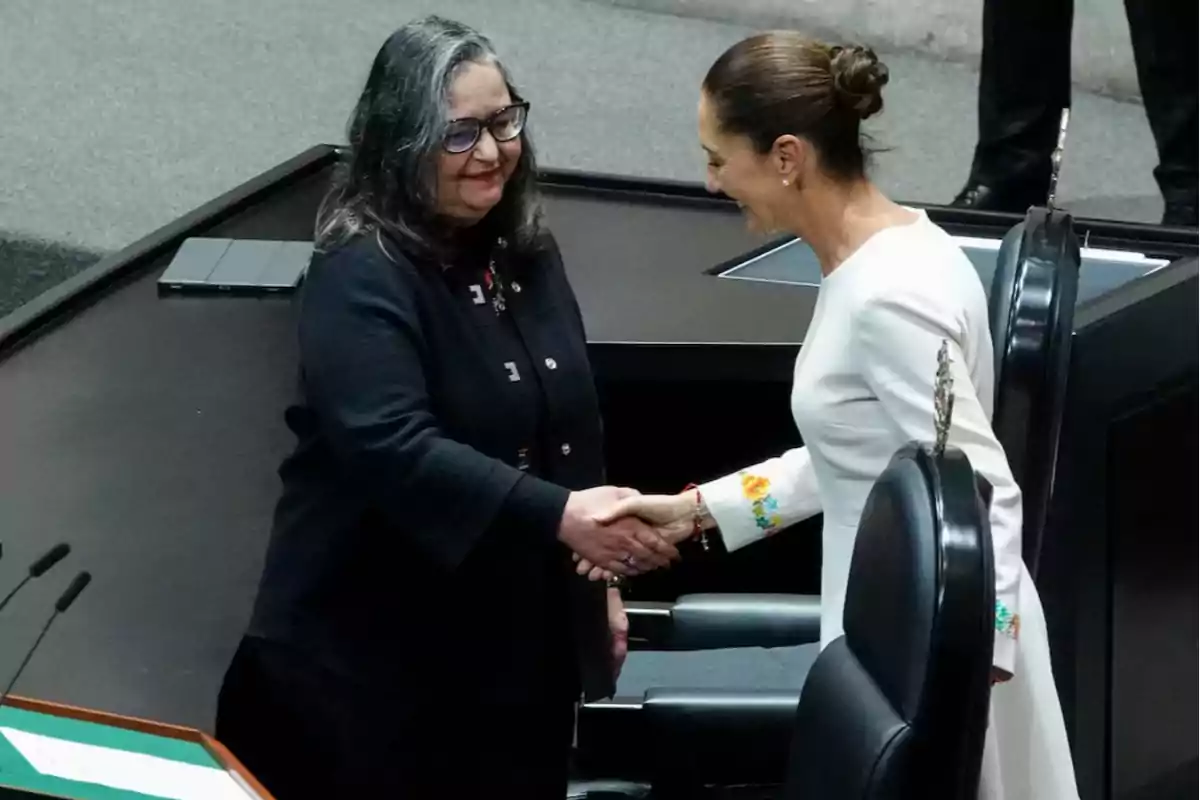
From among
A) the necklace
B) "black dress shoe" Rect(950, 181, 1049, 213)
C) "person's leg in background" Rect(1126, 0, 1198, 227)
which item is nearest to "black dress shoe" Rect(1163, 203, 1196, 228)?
"person's leg in background" Rect(1126, 0, 1198, 227)

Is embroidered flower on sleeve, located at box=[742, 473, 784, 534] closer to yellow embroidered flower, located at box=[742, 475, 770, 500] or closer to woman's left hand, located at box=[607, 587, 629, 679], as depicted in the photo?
yellow embroidered flower, located at box=[742, 475, 770, 500]

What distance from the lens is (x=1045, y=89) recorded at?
8.92 feet

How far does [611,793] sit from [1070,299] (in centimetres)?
68

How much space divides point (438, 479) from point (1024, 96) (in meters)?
1.71

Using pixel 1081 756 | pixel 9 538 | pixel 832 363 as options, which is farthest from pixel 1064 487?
pixel 9 538

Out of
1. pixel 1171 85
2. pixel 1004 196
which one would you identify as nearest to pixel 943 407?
pixel 1004 196

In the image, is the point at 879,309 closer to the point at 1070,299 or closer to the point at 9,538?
the point at 1070,299

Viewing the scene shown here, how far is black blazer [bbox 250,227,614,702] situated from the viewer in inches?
54.4

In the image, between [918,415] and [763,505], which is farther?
[763,505]

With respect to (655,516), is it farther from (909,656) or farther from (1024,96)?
→ (1024,96)

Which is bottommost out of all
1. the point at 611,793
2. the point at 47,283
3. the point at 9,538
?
the point at 611,793

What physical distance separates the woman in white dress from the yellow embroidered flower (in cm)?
19

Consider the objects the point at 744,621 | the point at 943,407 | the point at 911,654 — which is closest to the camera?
the point at 911,654

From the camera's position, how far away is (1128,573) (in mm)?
1892
